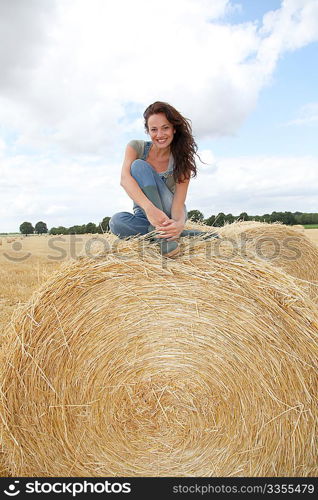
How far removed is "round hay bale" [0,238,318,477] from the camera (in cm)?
243

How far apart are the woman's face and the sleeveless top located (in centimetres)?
10

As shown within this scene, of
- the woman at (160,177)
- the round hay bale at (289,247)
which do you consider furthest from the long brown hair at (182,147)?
the round hay bale at (289,247)

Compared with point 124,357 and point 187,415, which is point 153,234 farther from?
point 187,415

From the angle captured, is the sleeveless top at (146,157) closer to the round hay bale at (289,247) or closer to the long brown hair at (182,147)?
the long brown hair at (182,147)

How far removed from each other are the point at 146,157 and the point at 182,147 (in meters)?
0.24

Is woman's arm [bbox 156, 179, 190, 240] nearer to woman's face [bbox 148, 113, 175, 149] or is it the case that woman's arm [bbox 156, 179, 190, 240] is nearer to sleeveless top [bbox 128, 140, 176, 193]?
sleeveless top [bbox 128, 140, 176, 193]

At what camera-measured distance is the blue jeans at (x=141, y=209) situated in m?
2.90

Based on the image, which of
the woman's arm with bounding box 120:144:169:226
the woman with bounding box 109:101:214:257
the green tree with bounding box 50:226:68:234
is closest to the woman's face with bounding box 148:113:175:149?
the woman with bounding box 109:101:214:257

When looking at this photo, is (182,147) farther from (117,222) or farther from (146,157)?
(117,222)

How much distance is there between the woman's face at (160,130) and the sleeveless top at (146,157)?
0.32ft

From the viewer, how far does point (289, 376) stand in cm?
242

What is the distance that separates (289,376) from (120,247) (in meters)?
1.05

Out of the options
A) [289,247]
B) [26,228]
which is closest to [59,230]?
[26,228]

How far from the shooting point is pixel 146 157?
3.23 m
